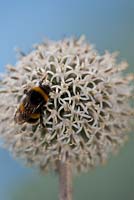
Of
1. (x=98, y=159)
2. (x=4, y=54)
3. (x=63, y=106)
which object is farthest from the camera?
(x=4, y=54)

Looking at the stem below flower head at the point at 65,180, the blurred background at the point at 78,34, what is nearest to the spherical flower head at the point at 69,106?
the stem below flower head at the point at 65,180

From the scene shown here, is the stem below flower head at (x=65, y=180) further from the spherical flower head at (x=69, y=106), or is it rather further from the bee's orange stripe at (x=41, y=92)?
the bee's orange stripe at (x=41, y=92)

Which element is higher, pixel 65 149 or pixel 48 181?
pixel 48 181

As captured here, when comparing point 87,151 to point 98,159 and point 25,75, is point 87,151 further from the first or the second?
point 25,75

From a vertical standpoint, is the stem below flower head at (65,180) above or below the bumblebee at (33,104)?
below

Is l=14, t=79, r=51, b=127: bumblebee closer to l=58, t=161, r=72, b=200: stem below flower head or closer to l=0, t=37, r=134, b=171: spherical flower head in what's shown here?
l=0, t=37, r=134, b=171: spherical flower head

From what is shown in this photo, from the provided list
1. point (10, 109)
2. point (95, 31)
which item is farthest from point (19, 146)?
point (95, 31)
